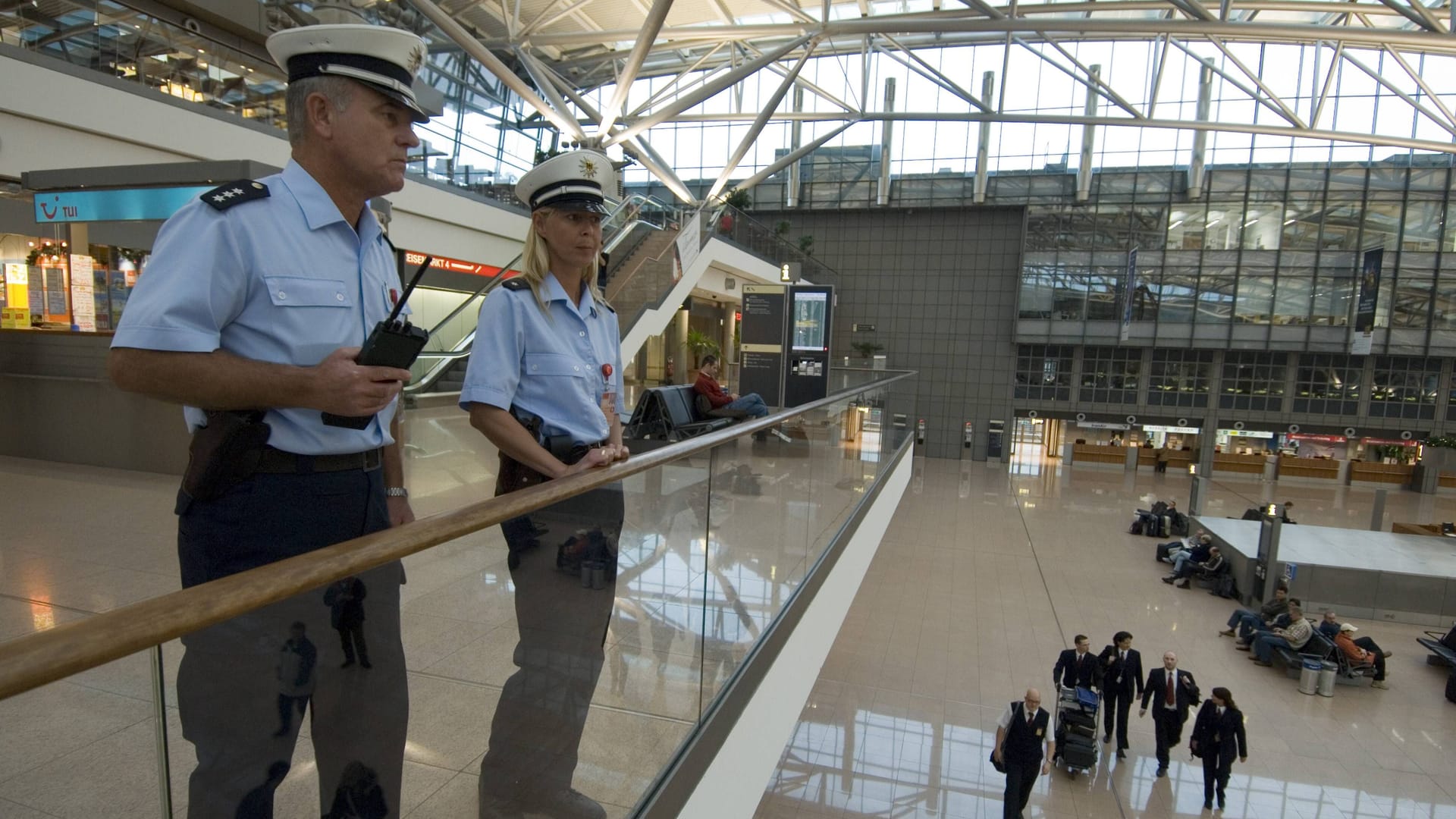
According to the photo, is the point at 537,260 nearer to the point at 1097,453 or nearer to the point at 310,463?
the point at 310,463

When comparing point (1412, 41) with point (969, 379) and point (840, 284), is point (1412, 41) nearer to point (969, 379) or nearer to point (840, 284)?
point (969, 379)

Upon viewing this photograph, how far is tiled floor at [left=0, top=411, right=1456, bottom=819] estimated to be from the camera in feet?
4.32

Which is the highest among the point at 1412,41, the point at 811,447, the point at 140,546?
the point at 1412,41

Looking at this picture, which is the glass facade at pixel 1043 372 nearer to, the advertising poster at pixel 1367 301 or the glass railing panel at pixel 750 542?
the advertising poster at pixel 1367 301

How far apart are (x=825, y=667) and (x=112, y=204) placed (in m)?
11.0

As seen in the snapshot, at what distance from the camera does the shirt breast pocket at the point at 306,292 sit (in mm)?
1426

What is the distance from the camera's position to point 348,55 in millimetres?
1513

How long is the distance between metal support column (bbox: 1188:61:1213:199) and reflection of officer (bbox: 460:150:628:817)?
107 feet

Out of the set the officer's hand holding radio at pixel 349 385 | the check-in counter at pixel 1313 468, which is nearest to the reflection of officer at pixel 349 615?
the officer's hand holding radio at pixel 349 385

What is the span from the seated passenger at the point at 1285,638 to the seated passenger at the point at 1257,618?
329 mm

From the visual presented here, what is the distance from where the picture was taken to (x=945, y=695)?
33.7 feet

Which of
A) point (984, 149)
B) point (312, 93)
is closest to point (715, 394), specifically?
point (312, 93)

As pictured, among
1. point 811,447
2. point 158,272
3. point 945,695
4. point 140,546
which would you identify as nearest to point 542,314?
point 158,272

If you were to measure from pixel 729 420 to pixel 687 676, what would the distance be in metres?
5.86
